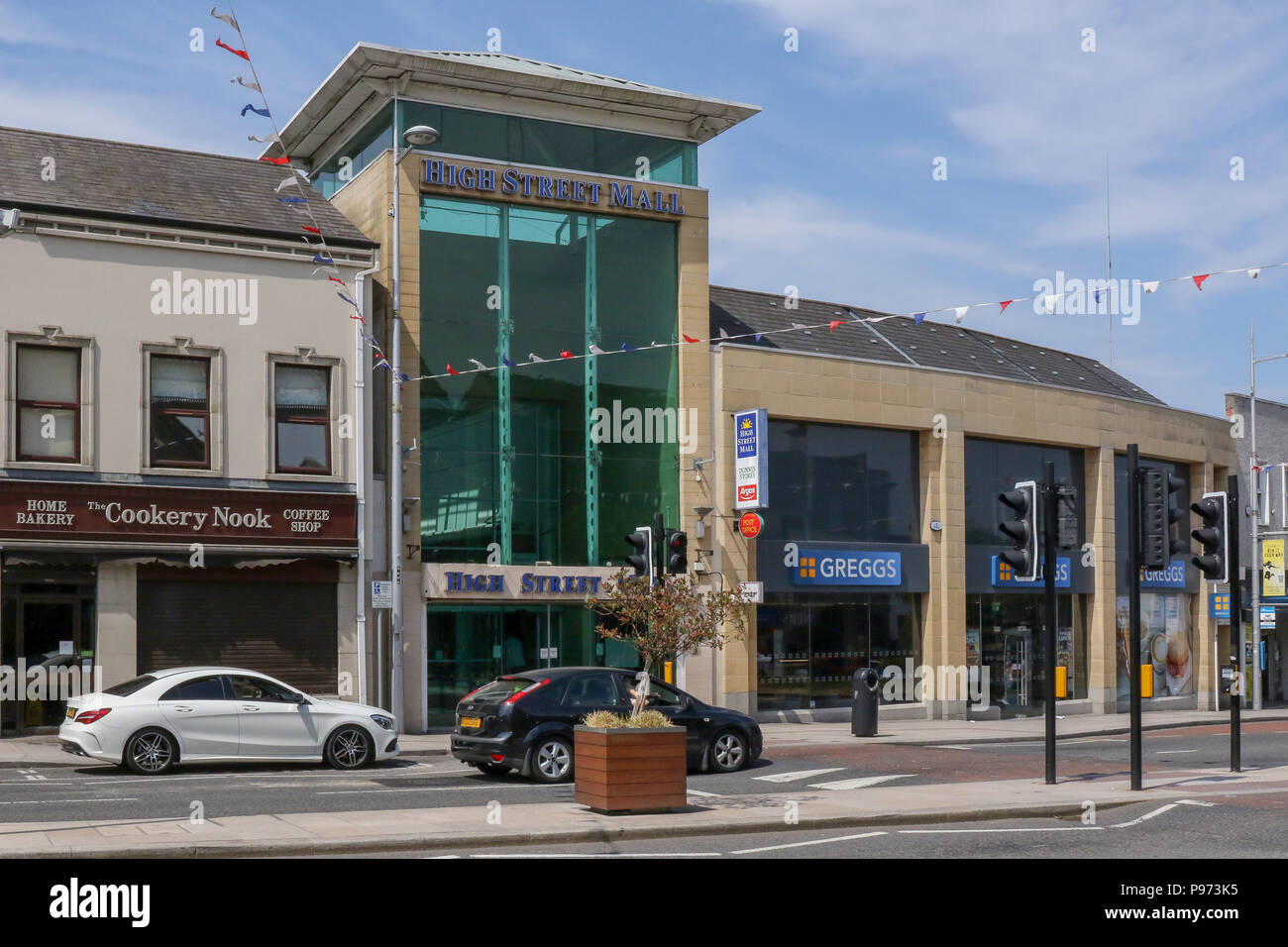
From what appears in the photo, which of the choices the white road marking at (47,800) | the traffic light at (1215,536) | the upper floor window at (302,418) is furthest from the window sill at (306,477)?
the traffic light at (1215,536)

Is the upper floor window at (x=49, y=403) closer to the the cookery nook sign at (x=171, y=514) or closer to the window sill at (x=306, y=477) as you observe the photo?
the the cookery nook sign at (x=171, y=514)

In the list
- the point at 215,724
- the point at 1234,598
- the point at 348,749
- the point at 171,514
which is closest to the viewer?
the point at 215,724

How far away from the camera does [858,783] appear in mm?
18219

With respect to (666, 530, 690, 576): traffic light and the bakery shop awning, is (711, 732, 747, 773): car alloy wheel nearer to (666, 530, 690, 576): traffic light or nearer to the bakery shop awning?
(666, 530, 690, 576): traffic light

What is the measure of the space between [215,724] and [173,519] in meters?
6.38

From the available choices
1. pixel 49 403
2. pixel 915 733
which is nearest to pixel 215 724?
pixel 49 403

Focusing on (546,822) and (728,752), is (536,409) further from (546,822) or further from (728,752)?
(546,822)

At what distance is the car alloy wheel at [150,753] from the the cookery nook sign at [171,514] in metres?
6.24

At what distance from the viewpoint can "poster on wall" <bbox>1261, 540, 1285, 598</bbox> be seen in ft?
133

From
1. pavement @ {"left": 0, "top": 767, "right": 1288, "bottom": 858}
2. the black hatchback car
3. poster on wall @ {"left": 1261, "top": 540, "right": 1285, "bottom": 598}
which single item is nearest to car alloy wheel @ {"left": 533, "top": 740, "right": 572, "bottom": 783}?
the black hatchback car

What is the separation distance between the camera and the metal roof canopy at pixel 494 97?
27469mm

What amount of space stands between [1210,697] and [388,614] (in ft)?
79.3

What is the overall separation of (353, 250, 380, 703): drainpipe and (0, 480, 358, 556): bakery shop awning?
0.19 m
